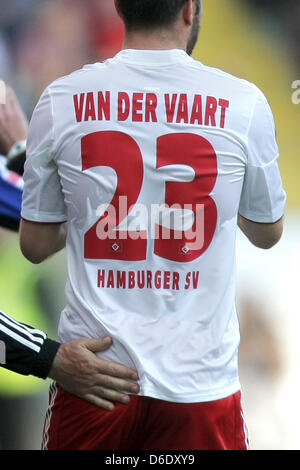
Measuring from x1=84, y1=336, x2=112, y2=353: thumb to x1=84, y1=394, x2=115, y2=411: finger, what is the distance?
9cm

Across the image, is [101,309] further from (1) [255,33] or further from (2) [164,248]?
(1) [255,33]

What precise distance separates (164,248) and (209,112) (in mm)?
277

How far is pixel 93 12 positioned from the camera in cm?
288

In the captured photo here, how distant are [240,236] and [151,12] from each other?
1.46 m

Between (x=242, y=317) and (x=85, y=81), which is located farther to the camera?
(x=242, y=317)

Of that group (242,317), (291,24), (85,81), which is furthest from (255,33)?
(85,81)

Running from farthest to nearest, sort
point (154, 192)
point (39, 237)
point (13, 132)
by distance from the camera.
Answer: point (13, 132), point (39, 237), point (154, 192)

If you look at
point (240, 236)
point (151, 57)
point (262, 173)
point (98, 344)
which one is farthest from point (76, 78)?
point (240, 236)

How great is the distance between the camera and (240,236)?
2980mm

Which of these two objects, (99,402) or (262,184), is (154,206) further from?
(99,402)

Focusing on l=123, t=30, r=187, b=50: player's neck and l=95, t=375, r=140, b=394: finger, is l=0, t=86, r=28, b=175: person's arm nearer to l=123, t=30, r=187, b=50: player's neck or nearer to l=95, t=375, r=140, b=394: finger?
l=123, t=30, r=187, b=50: player's neck

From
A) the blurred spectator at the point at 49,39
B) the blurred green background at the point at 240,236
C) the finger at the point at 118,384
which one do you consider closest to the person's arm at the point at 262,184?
the finger at the point at 118,384

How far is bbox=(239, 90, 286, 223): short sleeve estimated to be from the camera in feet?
5.40

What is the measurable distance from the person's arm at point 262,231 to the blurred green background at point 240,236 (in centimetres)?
115
